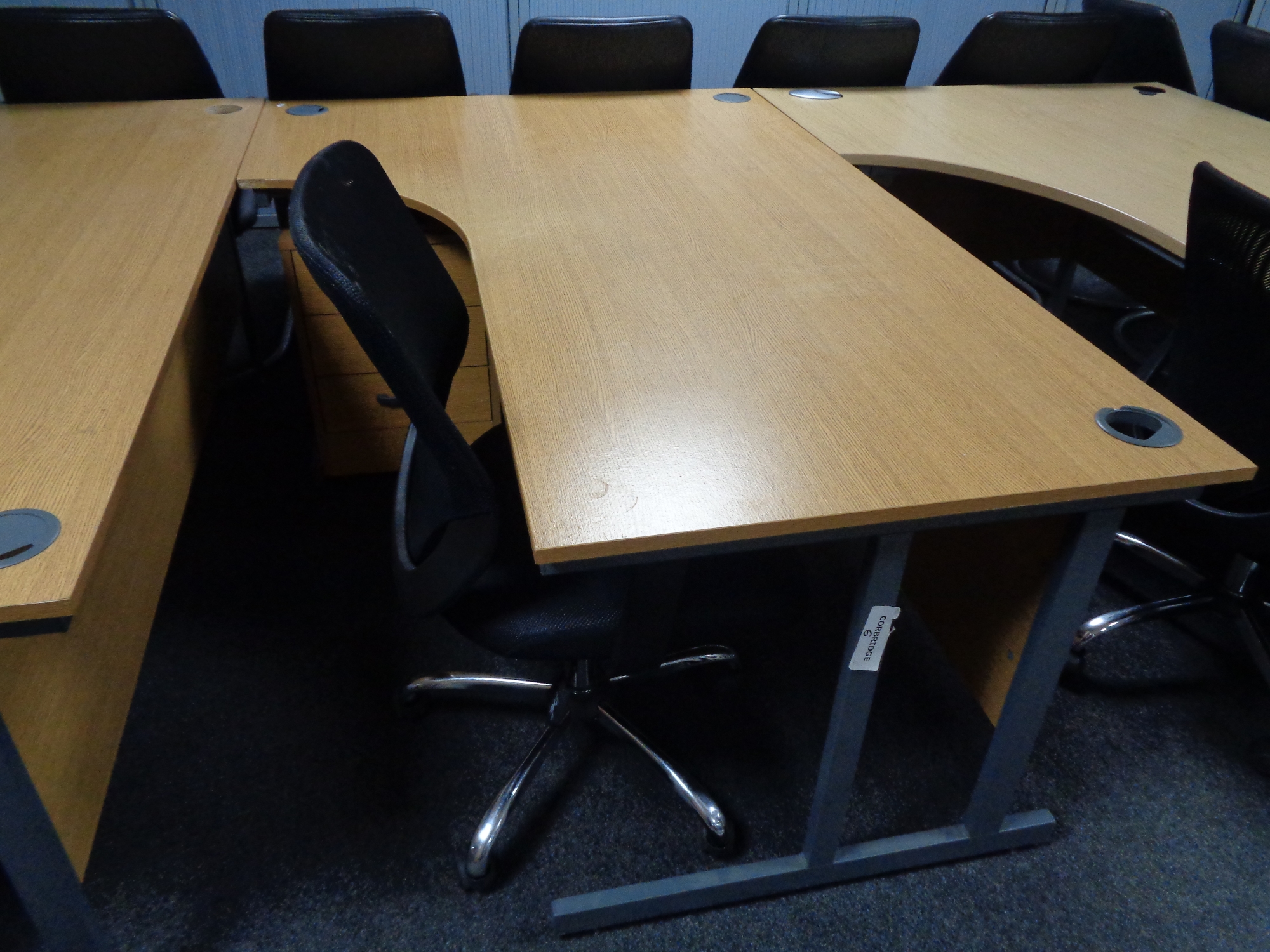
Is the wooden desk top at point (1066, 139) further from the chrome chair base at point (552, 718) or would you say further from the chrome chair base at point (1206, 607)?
the chrome chair base at point (552, 718)

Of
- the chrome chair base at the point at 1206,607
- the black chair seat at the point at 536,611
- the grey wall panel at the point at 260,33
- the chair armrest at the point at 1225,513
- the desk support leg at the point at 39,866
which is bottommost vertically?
the chrome chair base at the point at 1206,607

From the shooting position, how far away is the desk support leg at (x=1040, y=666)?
1.03m

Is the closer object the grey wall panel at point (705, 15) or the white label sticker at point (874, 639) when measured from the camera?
the white label sticker at point (874, 639)

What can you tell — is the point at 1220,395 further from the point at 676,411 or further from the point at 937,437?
the point at 676,411

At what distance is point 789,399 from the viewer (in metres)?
1.04

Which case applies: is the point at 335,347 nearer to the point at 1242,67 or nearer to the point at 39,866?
the point at 39,866

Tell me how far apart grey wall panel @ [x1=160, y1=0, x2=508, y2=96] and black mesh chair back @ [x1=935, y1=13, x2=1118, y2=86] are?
69.6 inches

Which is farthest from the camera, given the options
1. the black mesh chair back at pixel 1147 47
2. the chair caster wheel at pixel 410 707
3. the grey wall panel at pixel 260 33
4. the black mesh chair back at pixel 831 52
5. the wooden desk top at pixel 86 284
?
the grey wall panel at pixel 260 33

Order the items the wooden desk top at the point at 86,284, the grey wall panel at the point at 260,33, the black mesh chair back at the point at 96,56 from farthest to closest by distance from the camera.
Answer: the grey wall panel at the point at 260,33
the black mesh chair back at the point at 96,56
the wooden desk top at the point at 86,284

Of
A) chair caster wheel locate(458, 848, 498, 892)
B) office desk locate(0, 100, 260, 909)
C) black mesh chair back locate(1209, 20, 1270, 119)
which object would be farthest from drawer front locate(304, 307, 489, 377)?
black mesh chair back locate(1209, 20, 1270, 119)

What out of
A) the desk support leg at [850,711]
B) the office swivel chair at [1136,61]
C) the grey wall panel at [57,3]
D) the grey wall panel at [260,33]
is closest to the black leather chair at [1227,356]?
the desk support leg at [850,711]

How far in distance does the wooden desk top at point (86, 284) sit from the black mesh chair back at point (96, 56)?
0.46ft

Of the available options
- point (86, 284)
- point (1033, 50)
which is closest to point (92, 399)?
point (86, 284)

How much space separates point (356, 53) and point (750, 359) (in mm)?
1666
